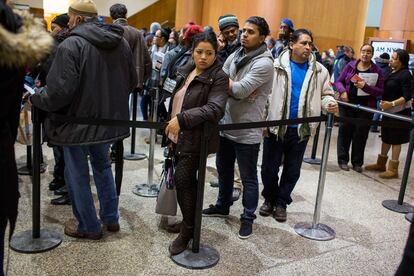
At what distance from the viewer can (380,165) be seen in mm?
5965

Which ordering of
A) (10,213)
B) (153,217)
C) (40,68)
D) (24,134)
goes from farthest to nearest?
(24,134), (153,217), (40,68), (10,213)

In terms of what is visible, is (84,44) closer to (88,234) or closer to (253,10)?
(88,234)

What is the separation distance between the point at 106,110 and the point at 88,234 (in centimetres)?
98

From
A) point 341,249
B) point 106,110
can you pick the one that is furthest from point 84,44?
point 341,249

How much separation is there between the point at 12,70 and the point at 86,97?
54.6 inches

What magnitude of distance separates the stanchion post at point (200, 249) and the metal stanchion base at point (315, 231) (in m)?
0.89

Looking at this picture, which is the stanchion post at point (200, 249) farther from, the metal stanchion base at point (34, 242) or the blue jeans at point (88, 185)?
the metal stanchion base at point (34, 242)

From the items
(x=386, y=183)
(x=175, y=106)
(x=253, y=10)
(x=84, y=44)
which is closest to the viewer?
(x=84, y=44)

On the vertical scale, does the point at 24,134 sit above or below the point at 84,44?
below

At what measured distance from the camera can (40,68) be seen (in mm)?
3619

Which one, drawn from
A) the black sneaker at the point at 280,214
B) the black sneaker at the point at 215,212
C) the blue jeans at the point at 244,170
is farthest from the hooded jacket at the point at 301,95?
the black sneaker at the point at 215,212

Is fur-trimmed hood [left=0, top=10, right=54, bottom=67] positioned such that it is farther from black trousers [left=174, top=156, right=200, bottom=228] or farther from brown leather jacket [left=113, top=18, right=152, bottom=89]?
brown leather jacket [left=113, top=18, right=152, bottom=89]

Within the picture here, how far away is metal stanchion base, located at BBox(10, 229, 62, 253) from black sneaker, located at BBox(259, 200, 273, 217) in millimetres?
1800

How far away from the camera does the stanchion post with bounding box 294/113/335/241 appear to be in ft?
11.9
